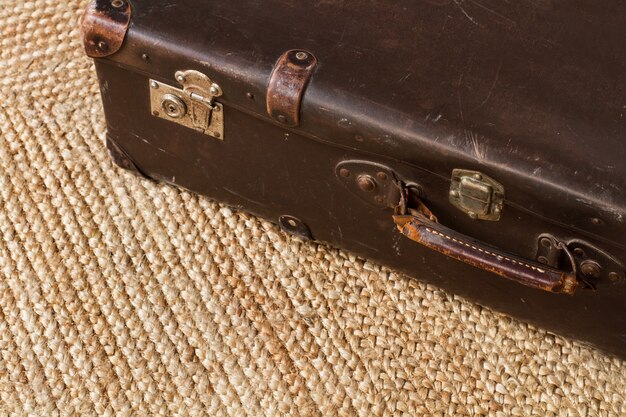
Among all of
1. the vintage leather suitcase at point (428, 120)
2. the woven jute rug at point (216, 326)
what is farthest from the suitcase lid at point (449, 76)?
the woven jute rug at point (216, 326)

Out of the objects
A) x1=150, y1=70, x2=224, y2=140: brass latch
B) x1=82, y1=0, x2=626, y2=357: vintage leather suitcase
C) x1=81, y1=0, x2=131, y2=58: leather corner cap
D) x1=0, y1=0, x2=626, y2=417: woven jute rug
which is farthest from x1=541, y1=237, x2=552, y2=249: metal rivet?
x1=81, y1=0, x2=131, y2=58: leather corner cap

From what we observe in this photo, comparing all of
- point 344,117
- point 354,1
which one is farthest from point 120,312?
point 354,1

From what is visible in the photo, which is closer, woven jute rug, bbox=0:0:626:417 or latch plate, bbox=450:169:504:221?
latch plate, bbox=450:169:504:221

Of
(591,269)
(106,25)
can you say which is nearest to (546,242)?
(591,269)

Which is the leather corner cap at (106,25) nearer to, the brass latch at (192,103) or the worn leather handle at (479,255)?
the brass latch at (192,103)

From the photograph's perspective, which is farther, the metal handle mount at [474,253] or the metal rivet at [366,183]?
the metal rivet at [366,183]

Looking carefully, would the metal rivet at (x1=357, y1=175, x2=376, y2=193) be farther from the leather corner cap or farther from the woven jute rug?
the leather corner cap
